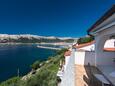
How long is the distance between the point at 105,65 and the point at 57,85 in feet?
16.2

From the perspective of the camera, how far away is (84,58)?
383 inches

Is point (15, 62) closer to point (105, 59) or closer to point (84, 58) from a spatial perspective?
point (84, 58)

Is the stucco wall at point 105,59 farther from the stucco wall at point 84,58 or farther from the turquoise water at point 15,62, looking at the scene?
the turquoise water at point 15,62

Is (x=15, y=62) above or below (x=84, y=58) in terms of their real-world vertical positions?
below

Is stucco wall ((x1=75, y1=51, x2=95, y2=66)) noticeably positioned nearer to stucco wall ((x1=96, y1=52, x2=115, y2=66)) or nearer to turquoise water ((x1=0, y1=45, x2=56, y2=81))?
stucco wall ((x1=96, y1=52, x2=115, y2=66))

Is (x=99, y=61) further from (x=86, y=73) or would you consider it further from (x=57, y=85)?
(x=57, y=85)

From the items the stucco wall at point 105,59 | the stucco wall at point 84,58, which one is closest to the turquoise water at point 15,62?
the stucco wall at point 84,58

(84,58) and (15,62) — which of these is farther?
(15,62)

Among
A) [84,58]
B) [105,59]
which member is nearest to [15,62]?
[84,58]

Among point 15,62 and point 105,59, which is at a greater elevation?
point 105,59

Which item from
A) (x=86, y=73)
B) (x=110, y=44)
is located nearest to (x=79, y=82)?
(x=86, y=73)

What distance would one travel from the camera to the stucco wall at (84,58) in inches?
379

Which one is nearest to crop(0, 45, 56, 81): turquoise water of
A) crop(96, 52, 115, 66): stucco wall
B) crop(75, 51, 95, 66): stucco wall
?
crop(75, 51, 95, 66): stucco wall

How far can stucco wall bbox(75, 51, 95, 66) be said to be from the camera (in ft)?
31.6
